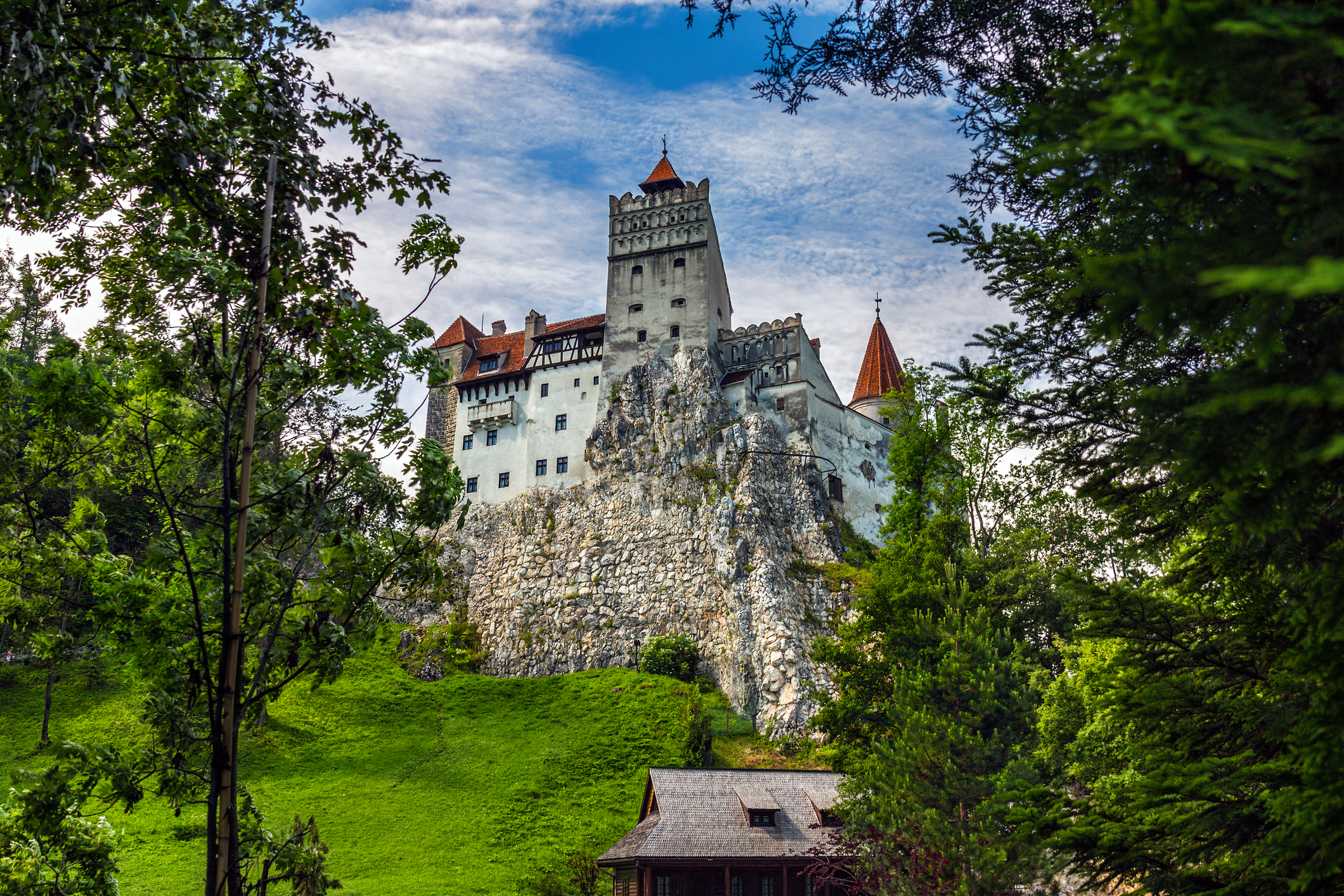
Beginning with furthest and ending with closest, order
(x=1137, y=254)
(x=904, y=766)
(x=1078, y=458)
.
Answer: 1. (x=904, y=766)
2. (x=1078, y=458)
3. (x=1137, y=254)

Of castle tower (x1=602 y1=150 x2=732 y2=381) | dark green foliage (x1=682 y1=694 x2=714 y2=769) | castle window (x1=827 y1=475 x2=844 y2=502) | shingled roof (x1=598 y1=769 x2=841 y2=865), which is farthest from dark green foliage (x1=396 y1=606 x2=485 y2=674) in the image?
castle window (x1=827 y1=475 x2=844 y2=502)

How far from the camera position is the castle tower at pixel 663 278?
58.2 m

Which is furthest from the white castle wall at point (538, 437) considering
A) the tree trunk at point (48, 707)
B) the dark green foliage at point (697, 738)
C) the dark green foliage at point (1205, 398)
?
the dark green foliage at point (1205, 398)

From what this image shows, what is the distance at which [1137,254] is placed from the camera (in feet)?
11.3

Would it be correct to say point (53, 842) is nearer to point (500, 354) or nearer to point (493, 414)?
point (493, 414)

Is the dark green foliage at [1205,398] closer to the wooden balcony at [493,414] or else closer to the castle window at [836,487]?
the castle window at [836,487]

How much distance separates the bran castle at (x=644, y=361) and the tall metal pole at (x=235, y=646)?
1899 inches

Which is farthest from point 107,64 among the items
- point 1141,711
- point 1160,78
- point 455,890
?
point 455,890

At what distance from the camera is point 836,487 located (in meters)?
54.2

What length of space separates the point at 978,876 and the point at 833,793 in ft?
39.6

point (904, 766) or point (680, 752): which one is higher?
point (904, 766)

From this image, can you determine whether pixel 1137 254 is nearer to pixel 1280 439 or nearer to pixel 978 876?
pixel 1280 439

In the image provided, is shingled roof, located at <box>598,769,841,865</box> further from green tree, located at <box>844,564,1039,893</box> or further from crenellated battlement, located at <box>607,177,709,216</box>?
crenellated battlement, located at <box>607,177,709,216</box>

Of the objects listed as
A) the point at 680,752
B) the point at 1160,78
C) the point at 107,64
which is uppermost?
the point at 107,64
